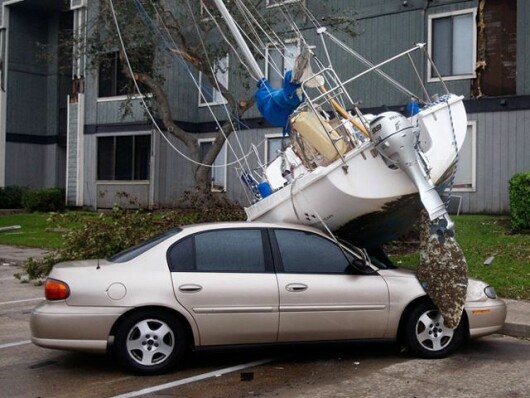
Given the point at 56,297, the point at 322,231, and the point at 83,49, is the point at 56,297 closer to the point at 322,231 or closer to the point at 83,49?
the point at 322,231

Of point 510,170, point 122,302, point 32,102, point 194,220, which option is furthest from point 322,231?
point 32,102

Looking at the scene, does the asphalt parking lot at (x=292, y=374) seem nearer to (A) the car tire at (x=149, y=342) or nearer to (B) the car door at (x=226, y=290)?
(A) the car tire at (x=149, y=342)

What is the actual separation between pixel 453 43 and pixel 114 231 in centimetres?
1082

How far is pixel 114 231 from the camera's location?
12.0 m

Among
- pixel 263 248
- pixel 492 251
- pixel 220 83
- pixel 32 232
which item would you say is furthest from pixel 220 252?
pixel 32 232

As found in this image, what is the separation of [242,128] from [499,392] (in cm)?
1713

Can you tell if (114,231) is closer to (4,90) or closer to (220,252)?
(220,252)

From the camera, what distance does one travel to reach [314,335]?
6.72 metres

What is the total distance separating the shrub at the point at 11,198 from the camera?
2773 centimetres

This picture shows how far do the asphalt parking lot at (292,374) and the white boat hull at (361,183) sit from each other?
1407 mm

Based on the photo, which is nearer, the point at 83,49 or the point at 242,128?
the point at 83,49

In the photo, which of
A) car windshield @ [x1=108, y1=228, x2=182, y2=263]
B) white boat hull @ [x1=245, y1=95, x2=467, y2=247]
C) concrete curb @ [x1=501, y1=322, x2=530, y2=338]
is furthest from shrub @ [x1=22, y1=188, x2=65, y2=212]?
concrete curb @ [x1=501, y1=322, x2=530, y2=338]

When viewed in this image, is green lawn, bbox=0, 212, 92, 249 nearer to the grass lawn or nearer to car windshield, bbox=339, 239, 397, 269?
the grass lawn

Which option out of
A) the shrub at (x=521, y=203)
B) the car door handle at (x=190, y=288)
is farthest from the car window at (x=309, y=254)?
the shrub at (x=521, y=203)
